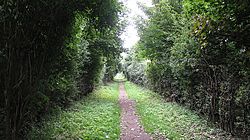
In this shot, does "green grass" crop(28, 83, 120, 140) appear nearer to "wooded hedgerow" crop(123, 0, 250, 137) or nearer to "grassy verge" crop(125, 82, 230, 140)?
"grassy verge" crop(125, 82, 230, 140)

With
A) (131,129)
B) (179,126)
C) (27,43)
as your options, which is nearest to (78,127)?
(131,129)

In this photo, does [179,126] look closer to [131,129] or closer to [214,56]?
[131,129]

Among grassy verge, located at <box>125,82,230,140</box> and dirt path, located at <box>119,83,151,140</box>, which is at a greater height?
grassy verge, located at <box>125,82,230,140</box>

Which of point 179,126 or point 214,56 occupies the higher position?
point 214,56

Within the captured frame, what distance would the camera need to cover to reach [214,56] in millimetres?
9367

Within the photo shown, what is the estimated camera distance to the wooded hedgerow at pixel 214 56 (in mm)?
5453

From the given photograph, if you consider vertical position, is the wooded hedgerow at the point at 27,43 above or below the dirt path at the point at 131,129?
above

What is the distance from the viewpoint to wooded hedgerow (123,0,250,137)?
5453 mm

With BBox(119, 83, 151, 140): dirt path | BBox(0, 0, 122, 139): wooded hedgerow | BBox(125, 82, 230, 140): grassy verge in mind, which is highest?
BBox(0, 0, 122, 139): wooded hedgerow

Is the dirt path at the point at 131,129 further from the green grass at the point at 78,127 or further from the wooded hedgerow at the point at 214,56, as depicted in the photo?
the wooded hedgerow at the point at 214,56

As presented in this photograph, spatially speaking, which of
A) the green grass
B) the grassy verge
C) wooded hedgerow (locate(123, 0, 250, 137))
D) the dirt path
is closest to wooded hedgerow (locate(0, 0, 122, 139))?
the green grass

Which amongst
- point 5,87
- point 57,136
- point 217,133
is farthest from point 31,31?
point 217,133

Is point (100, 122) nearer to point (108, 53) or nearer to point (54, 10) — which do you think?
point (54, 10)

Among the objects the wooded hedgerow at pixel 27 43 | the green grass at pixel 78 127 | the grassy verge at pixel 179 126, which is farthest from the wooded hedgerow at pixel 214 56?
the green grass at pixel 78 127
